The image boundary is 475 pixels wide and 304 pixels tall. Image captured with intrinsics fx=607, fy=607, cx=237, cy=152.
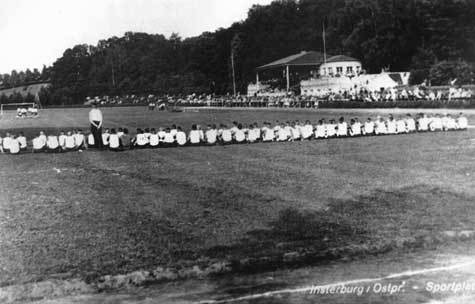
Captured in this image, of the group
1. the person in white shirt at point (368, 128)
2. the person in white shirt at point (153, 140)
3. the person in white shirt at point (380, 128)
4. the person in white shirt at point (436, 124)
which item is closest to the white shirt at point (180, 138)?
the person in white shirt at point (153, 140)

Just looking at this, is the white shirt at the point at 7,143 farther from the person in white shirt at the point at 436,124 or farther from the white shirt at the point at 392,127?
the person in white shirt at the point at 436,124

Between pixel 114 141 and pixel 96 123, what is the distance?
0.88 meters

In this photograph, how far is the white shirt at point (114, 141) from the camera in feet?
67.6

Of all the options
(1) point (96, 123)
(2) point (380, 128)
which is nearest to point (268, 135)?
(2) point (380, 128)

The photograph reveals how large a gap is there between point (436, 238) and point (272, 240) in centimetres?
227

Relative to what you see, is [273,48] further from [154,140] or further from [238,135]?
[154,140]

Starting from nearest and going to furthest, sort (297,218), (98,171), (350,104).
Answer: (297,218) < (98,171) < (350,104)

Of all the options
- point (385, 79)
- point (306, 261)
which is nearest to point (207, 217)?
point (306, 261)

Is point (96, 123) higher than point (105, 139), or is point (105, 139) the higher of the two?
point (96, 123)

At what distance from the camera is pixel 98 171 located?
1573 centimetres

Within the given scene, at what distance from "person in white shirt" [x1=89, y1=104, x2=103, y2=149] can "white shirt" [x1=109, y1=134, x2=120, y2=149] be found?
1.78 ft

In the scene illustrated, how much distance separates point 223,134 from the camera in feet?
73.3

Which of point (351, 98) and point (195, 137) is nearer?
point (195, 137)

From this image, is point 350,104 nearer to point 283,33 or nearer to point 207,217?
point 207,217
